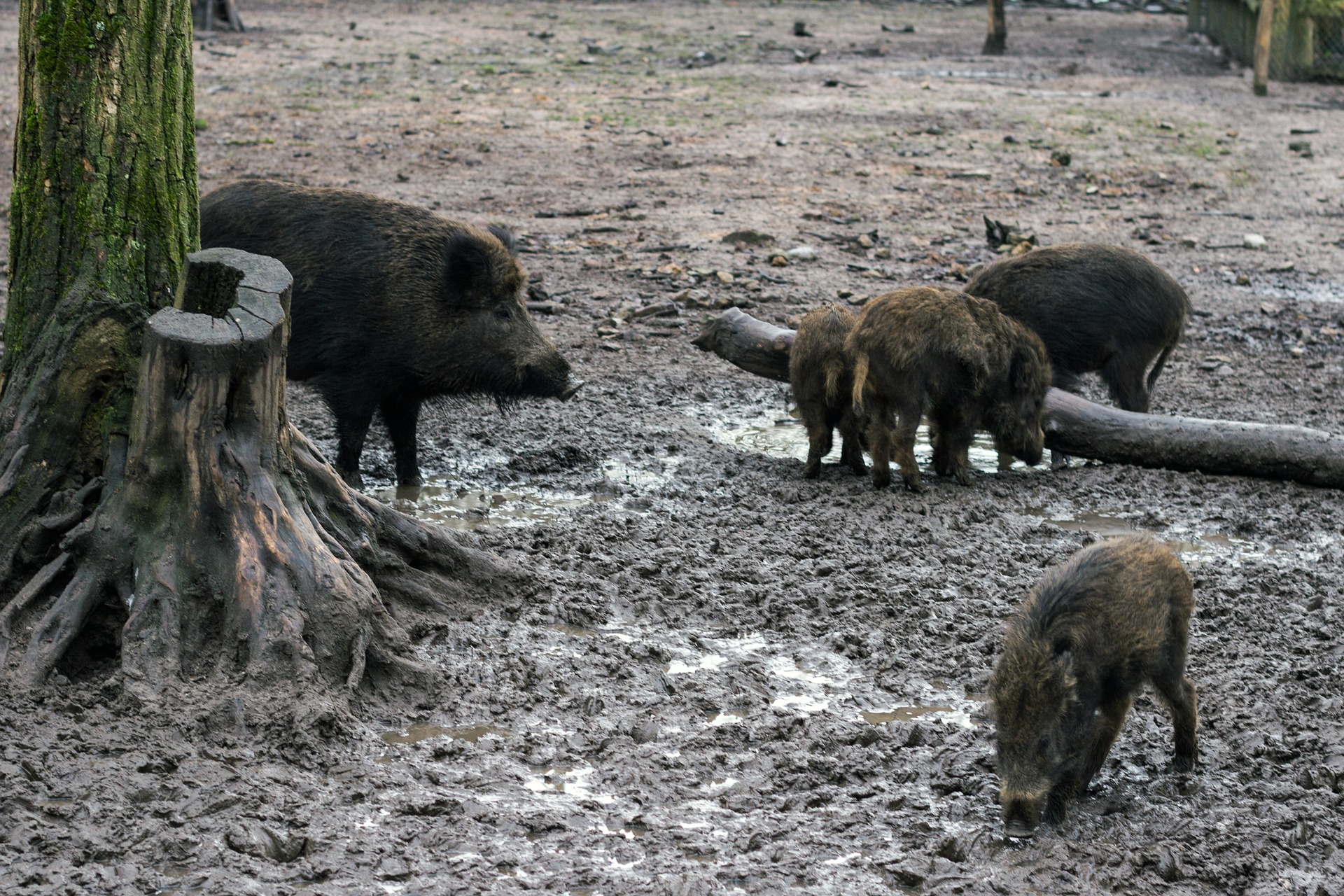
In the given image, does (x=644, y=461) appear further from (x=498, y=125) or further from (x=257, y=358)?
(x=498, y=125)

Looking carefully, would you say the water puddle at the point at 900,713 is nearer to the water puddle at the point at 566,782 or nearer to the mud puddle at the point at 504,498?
the water puddle at the point at 566,782

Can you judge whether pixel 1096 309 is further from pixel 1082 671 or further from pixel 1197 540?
pixel 1082 671

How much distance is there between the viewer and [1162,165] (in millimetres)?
15344

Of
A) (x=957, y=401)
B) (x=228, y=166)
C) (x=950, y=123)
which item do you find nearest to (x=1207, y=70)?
(x=950, y=123)

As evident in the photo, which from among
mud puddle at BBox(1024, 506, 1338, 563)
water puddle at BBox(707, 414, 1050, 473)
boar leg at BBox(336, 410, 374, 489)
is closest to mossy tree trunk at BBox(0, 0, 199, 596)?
boar leg at BBox(336, 410, 374, 489)

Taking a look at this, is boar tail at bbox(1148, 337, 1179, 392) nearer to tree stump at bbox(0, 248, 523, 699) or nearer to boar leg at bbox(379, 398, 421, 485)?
boar leg at bbox(379, 398, 421, 485)

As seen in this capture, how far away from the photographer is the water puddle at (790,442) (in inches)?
296

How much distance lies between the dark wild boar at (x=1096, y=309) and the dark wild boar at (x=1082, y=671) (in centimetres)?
391

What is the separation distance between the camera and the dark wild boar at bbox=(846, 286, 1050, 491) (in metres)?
6.64

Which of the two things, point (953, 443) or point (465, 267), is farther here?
point (953, 443)

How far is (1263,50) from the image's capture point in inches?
796

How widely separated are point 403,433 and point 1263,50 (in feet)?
57.2

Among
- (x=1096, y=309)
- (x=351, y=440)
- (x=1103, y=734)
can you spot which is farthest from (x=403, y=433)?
(x=1103, y=734)

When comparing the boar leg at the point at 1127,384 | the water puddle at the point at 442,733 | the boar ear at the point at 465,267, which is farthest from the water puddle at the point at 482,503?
the boar leg at the point at 1127,384
